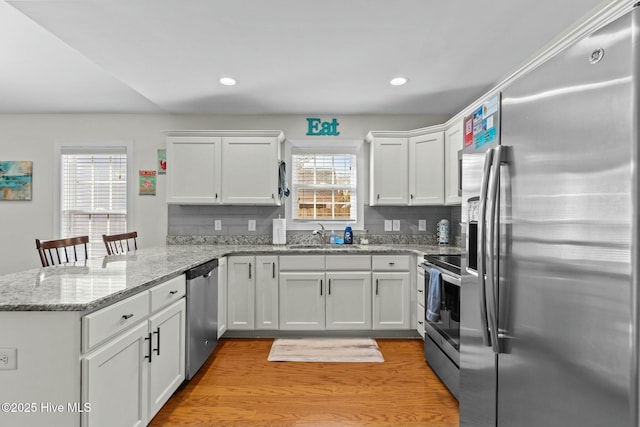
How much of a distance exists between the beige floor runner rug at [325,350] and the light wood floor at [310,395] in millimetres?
88

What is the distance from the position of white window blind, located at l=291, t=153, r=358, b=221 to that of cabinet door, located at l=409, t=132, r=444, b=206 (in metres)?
0.72

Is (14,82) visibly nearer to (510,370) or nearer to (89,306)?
(89,306)

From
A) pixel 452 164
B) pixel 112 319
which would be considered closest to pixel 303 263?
pixel 452 164

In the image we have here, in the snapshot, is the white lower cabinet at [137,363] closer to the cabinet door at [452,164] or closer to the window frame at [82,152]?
the window frame at [82,152]

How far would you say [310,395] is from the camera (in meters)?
2.33

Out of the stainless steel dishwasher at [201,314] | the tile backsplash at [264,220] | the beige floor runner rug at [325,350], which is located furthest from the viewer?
the tile backsplash at [264,220]

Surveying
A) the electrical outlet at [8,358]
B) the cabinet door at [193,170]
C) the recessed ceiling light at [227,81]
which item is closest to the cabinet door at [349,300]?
the cabinet door at [193,170]

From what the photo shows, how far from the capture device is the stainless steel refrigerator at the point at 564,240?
0.74 metres

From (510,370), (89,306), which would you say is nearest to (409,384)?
(510,370)

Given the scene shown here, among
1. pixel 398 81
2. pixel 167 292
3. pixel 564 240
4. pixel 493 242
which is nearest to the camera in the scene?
pixel 564 240

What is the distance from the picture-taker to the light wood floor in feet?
6.77

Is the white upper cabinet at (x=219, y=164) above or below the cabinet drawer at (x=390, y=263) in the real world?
above

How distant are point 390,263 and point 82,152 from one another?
152 inches

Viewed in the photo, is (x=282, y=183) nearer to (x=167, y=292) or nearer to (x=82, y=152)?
(x=167, y=292)
